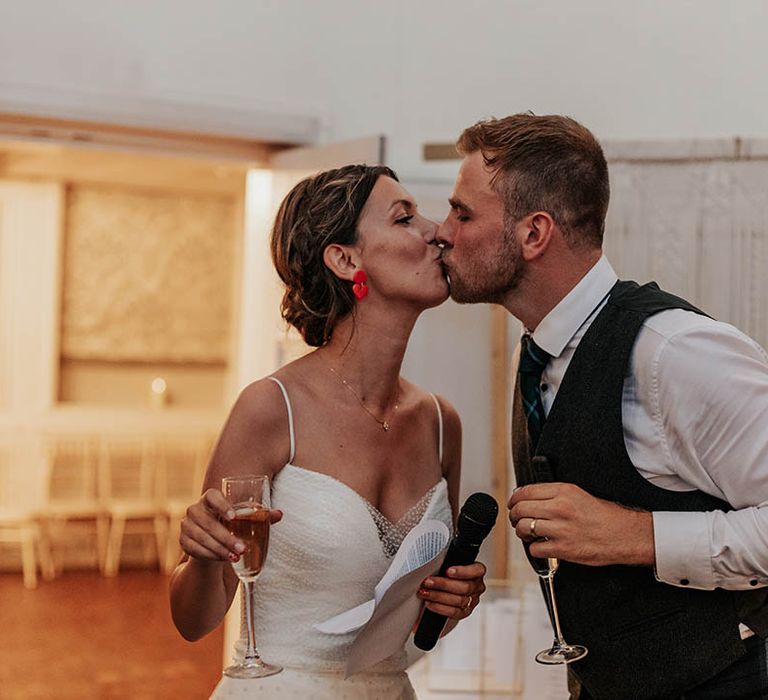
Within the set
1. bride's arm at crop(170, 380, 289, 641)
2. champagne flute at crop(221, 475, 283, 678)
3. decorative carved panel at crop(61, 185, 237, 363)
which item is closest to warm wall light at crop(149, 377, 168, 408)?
decorative carved panel at crop(61, 185, 237, 363)

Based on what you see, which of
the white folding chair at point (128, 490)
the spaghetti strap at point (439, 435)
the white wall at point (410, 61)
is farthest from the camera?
the white folding chair at point (128, 490)

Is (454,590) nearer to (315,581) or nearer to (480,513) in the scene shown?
(480,513)

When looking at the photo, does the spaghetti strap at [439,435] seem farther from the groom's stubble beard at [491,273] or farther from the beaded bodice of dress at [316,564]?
the groom's stubble beard at [491,273]

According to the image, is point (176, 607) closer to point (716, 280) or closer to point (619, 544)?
point (619, 544)

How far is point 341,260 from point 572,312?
0.58 metres

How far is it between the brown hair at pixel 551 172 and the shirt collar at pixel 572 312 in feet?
0.28

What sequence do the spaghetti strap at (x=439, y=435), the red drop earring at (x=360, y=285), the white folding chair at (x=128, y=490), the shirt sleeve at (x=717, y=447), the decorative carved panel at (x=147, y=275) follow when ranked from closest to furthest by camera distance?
the shirt sleeve at (x=717, y=447) < the red drop earring at (x=360, y=285) < the spaghetti strap at (x=439, y=435) < the white folding chair at (x=128, y=490) < the decorative carved panel at (x=147, y=275)

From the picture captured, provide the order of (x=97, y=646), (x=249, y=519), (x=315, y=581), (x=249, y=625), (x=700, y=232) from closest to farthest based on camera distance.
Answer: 1. (x=249, y=519)
2. (x=249, y=625)
3. (x=315, y=581)
4. (x=700, y=232)
5. (x=97, y=646)

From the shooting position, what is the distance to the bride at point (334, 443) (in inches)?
86.7

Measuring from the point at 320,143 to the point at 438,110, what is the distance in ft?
1.61

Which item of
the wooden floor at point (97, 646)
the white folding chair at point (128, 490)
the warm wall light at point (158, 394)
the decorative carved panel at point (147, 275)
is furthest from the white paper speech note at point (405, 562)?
the decorative carved panel at point (147, 275)

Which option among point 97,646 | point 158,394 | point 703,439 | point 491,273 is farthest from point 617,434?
point 158,394

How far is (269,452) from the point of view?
7.21 feet

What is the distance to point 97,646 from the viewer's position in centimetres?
622
